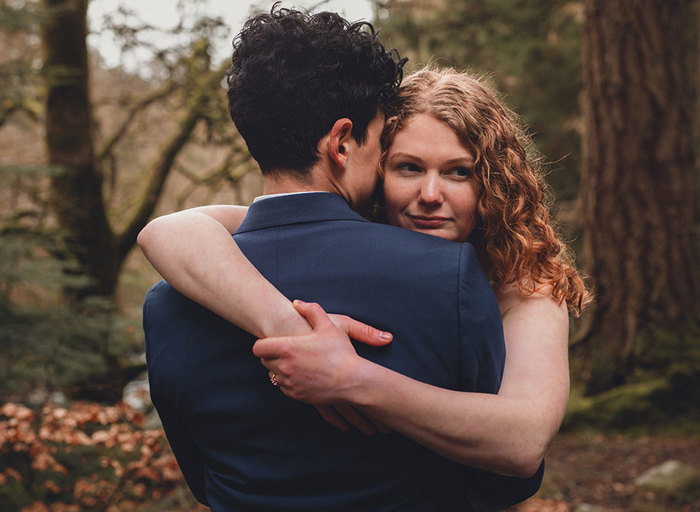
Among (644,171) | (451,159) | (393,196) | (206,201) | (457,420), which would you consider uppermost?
(451,159)

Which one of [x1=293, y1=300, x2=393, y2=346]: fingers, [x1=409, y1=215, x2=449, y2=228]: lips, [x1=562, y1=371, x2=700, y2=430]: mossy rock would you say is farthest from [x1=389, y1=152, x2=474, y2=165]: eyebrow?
[x1=562, y1=371, x2=700, y2=430]: mossy rock

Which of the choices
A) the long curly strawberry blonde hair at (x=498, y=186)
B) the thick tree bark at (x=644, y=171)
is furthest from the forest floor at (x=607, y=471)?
the long curly strawberry blonde hair at (x=498, y=186)

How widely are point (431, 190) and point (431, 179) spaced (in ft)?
0.13

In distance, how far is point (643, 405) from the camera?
6387 mm

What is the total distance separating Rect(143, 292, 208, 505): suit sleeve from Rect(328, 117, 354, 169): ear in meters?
0.62

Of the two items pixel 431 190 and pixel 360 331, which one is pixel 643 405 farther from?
pixel 360 331

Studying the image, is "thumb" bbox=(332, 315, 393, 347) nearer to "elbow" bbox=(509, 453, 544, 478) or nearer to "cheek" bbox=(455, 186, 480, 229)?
"elbow" bbox=(509, 453, 544, 478)

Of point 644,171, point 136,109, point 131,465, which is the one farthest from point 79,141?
point 644,171

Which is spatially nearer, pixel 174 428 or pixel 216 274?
pixel 216 274

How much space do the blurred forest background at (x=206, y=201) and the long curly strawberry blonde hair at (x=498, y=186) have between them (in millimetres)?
2559

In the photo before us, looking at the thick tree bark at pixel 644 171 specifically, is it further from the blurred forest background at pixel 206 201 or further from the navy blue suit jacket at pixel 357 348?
the navy blue suit jacket at pixel 357 348

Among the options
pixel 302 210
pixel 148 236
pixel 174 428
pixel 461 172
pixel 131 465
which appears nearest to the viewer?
pixel 302 210

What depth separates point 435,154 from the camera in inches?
76.9

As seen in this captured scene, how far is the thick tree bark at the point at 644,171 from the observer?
6.44m
